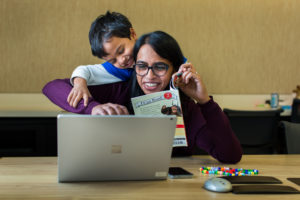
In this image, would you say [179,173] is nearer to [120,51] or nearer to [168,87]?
[168,87]

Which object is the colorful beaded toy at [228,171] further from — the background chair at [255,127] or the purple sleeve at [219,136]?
the background chair at [255,127]

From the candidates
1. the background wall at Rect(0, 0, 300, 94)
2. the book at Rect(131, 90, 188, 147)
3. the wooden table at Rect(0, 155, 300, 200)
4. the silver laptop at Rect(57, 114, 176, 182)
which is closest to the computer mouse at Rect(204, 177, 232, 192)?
the wooden table at Rect(0, 155, 300, 200)

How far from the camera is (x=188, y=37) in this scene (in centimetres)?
424

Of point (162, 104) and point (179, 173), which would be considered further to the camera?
point (162, 104)

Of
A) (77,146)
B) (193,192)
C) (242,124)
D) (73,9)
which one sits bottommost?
(242,124)

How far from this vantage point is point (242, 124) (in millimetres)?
3033

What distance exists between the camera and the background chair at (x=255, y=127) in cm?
301

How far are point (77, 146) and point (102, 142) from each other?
0.07m

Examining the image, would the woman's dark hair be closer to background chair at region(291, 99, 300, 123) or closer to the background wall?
background chair at region(291, 99, 300, 123)

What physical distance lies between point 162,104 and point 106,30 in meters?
0.77

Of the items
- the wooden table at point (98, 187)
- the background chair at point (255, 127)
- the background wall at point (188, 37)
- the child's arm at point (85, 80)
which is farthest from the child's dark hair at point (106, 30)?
the background wall at point (188, 37)

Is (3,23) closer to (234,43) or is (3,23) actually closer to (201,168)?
(234,43)

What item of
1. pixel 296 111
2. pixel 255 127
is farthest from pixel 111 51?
pixel 296 111

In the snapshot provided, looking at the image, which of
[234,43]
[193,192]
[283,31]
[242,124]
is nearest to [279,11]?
[283,31]
